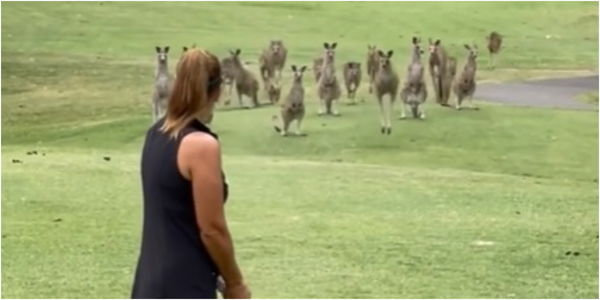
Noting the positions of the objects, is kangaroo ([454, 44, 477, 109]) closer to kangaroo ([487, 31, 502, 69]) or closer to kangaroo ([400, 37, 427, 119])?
kangaroo ([400, 37, 427, 119])

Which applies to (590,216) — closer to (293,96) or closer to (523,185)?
(523,185)

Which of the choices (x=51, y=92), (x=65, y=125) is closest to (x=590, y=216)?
(x=65, y=125)

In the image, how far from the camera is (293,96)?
19.3m

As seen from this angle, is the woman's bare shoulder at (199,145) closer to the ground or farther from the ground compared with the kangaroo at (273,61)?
farther from the ground

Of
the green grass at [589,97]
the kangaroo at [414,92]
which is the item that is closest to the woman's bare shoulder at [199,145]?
the kangaroo at [414,92]

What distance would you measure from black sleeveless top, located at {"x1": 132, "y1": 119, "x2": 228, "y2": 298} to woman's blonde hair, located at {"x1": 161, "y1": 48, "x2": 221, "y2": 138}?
0.15 feet

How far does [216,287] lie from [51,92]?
23261 millimetres

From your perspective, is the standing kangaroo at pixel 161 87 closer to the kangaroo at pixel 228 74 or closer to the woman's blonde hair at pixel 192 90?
the kangaroo at pixel 228 74

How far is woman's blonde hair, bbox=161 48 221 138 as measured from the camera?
5316 millimetres

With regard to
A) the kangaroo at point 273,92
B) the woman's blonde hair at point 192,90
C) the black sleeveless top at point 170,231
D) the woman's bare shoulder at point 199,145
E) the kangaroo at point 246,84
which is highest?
the woman's blonde hair at point 192,90

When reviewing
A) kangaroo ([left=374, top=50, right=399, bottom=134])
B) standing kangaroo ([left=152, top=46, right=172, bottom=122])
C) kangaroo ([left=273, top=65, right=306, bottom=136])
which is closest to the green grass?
kangaroo ([left=374, top=50, right=399, bottom=134])

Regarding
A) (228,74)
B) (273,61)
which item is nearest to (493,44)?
(273,61)

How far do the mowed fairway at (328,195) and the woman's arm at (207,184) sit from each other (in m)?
3.45

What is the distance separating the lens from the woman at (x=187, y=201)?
5.19m
